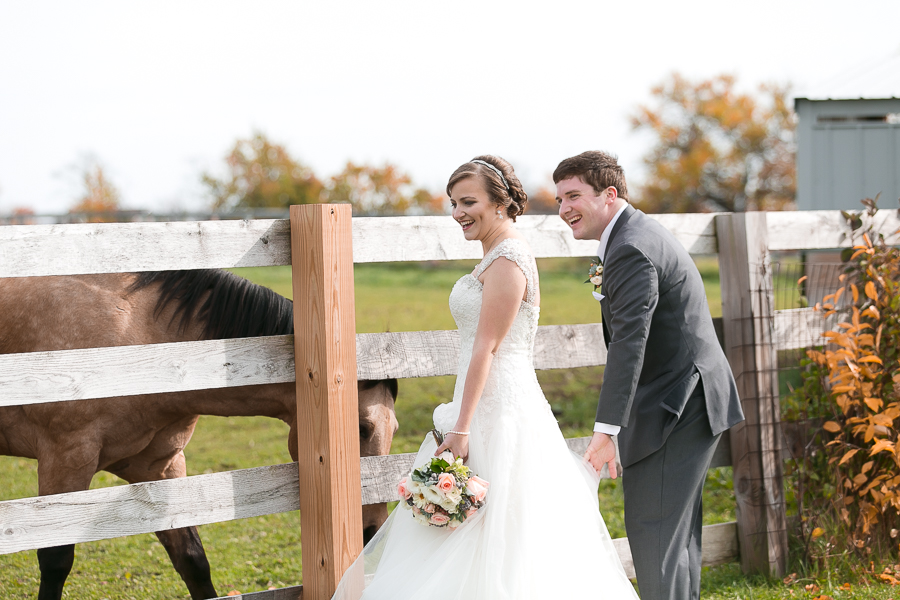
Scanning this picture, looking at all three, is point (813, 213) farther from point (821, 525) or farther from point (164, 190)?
point (164, 190)

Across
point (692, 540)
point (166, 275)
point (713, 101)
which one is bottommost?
point (692, 540)

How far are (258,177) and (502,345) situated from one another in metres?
46.0

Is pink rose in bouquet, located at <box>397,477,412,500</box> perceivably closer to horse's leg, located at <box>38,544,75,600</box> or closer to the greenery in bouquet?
the greenery in bouquet

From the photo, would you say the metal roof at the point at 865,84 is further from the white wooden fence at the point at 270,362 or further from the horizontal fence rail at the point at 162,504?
the horizontal fence rail at the point at 162,504

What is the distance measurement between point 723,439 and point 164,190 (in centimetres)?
4771

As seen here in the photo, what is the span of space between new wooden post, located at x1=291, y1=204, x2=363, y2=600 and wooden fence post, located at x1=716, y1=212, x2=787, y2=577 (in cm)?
215

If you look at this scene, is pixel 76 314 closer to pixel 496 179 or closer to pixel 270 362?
pixel 270 362

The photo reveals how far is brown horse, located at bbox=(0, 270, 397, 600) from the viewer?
3.29 meters

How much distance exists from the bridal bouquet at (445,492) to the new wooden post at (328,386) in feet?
1.49

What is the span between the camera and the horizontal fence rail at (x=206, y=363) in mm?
2537

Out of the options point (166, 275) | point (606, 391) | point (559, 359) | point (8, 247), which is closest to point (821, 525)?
point (559, 359)

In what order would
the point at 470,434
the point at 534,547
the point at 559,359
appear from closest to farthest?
the point at 534,547 < the point at 470,434 < the point at 559,359

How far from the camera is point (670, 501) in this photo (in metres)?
2.64

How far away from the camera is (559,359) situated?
3426mm
